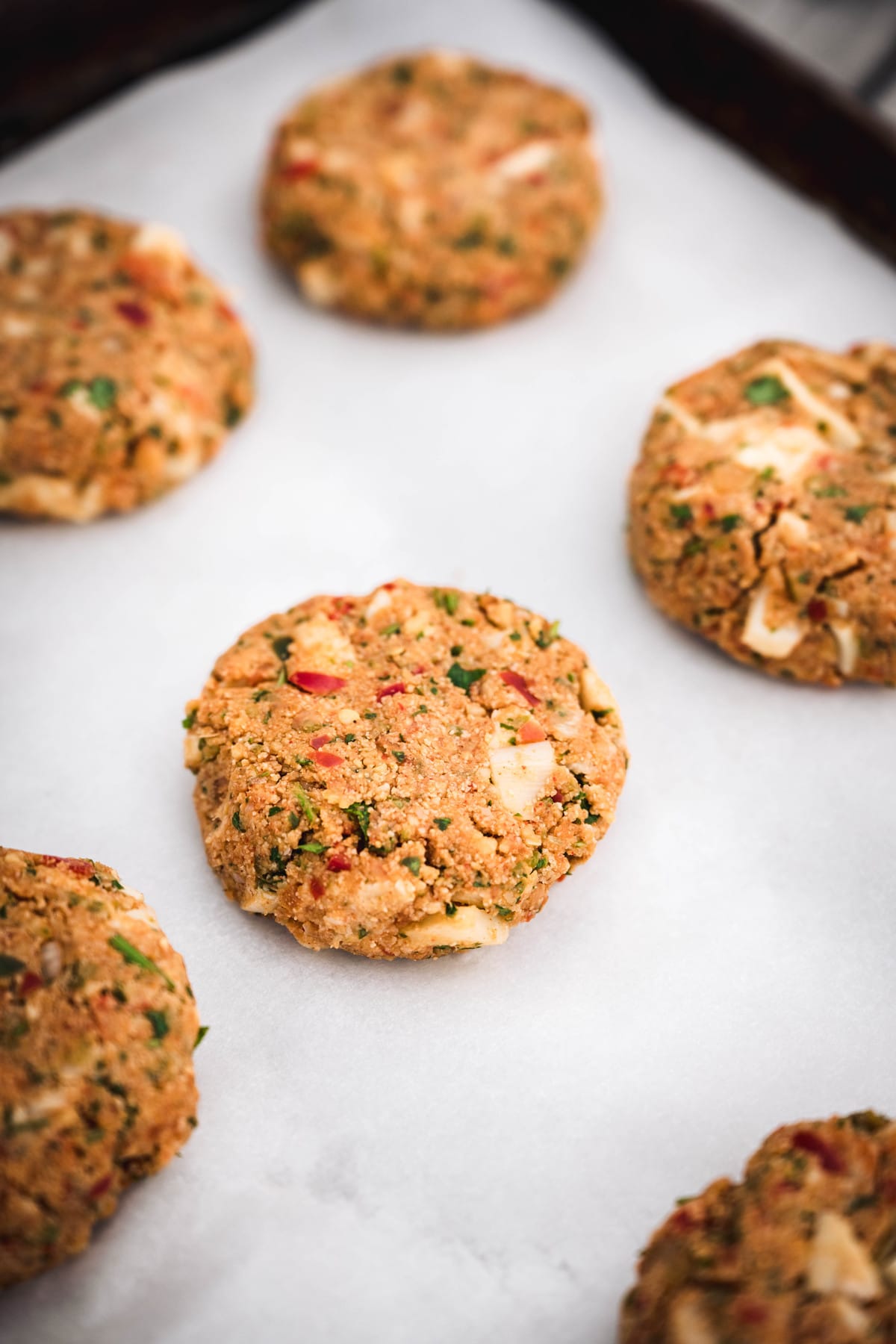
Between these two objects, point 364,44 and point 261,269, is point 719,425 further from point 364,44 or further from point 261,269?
point 364,44

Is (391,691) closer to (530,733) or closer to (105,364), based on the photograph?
(530,733)

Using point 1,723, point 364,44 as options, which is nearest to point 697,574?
point 1,723

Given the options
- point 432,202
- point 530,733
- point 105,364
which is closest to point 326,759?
point 530,733

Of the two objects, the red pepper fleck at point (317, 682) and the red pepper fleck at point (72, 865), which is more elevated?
the red pepper fleck at point (317, 682)

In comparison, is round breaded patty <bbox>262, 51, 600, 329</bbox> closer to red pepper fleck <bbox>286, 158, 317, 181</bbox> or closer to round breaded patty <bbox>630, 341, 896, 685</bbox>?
red pepper fleck <bbox>286, 158, 317, 181</bbox>

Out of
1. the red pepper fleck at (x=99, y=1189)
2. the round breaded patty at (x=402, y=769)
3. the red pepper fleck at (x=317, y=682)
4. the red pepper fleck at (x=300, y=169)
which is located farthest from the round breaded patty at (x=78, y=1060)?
the red pepper fleck at (x=300, y=169)

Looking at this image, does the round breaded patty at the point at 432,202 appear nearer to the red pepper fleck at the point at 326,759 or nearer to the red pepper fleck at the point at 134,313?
the red pepper fleck at the point at 134,313

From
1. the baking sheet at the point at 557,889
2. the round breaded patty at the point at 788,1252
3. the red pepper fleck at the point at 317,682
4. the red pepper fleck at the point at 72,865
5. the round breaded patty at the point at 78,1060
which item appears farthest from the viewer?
the red pepper fleck at the point at 317,682

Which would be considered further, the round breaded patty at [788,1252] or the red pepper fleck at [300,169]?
the red pepper fleck at [300,169]
